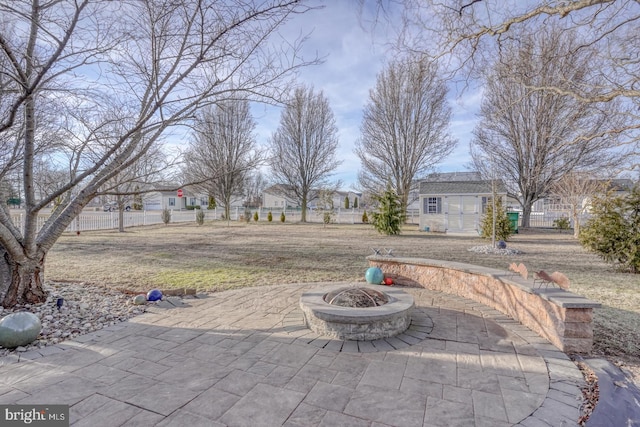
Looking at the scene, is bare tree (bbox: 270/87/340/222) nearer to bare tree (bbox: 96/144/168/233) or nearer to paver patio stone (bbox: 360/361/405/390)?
bare tree (bbox: 96/144/168/233)

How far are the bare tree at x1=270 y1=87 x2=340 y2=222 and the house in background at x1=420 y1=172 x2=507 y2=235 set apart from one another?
8155mm

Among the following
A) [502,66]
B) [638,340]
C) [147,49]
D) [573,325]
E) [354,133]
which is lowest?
[638,340]

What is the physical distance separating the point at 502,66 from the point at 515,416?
709cm

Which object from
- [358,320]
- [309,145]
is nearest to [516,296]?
[358,320]

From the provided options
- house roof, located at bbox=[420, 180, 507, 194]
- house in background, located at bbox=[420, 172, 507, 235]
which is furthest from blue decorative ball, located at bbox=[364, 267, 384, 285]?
house roof, located at bbox=[420, 180, 507, 194]

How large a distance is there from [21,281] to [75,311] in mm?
825

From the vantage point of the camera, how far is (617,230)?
21.0 feet

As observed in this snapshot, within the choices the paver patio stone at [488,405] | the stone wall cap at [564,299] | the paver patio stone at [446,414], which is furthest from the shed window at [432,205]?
the paver patio stone at [446,414]

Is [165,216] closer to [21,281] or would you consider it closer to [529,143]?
[21,281]

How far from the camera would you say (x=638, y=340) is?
3227 mm

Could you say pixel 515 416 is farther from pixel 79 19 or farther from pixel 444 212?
pixel 444 212

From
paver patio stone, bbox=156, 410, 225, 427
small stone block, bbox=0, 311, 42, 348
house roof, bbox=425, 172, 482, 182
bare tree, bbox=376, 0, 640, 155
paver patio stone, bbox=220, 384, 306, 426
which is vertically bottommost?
paver patio stone, bbox=220, 384, 306, 426

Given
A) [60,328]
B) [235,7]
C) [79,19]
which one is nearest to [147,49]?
[79,19]

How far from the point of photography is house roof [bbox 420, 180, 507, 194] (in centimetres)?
1603
